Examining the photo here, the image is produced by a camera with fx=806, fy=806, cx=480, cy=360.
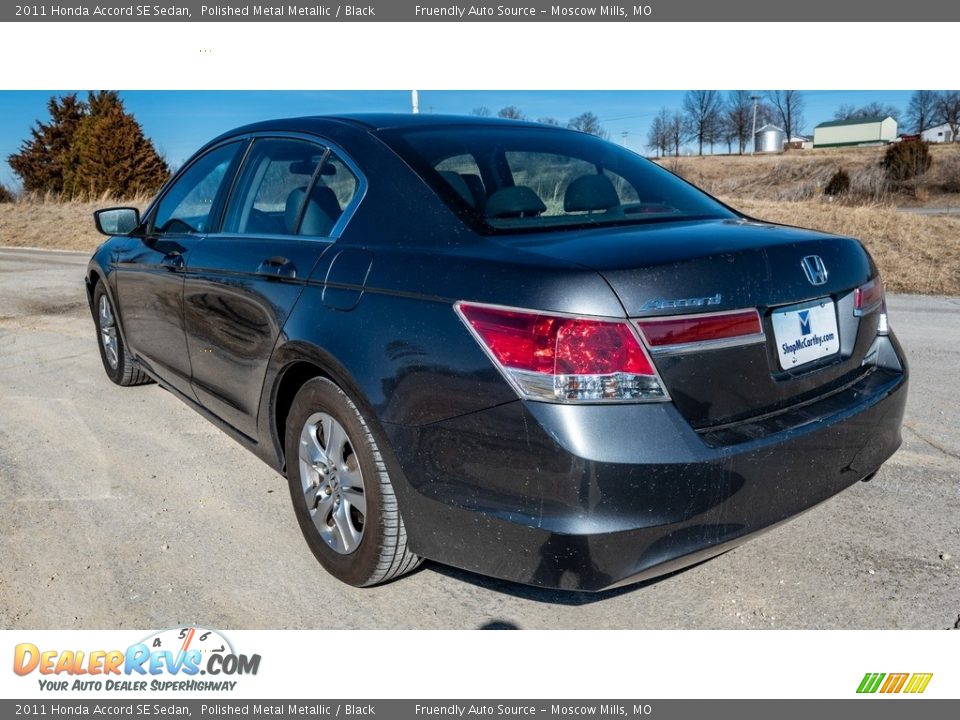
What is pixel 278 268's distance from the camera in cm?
315

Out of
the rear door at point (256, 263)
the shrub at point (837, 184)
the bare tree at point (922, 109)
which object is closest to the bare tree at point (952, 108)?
the bare tree at point (922, 109)

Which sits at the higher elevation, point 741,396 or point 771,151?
point 771,151

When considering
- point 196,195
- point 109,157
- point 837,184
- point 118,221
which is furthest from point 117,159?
point 196,195

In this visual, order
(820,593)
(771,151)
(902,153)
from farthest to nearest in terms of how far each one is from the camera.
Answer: (771,151) < (902,153) < (820,593)

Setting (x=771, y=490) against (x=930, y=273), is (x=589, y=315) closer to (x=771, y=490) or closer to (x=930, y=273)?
(x=771, y=490)

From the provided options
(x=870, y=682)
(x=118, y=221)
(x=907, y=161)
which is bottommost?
(x=870, y=682)

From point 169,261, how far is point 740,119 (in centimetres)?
8654

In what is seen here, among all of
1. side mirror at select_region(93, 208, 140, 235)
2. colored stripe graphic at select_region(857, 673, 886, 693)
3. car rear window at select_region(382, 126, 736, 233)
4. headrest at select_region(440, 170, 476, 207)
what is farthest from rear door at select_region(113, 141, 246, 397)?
colored stripe graphic at select_region(857, 673, 886, 693)

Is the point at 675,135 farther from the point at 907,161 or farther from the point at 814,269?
the point at 814,269

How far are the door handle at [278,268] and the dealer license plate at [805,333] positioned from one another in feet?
5.70

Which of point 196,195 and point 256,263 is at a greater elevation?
point 196,195

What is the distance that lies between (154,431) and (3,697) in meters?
2.33

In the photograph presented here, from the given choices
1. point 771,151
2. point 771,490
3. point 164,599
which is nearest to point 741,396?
point 771,490

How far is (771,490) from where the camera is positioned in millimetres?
2361
